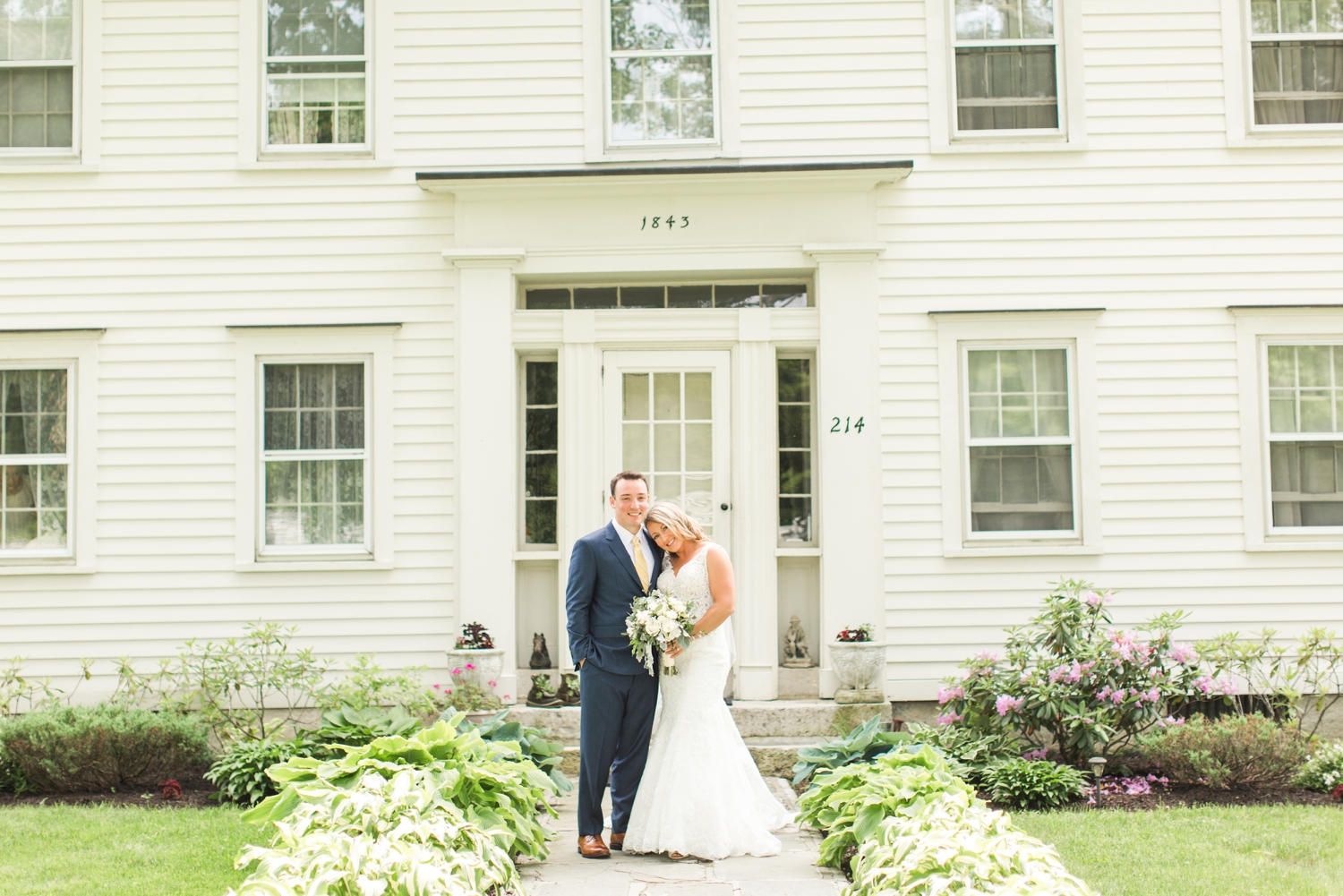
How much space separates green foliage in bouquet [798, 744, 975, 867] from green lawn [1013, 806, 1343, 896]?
0.74m

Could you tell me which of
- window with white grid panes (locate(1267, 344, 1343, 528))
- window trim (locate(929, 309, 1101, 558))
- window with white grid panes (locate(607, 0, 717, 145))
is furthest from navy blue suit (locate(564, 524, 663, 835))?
window with white grid panes (locate(1267, 344, 1343, 528))

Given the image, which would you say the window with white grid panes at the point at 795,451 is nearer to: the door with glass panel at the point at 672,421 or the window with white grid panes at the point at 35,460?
the door with glass panel at the point at 672,421

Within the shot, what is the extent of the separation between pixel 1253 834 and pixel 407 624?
577 centimetres

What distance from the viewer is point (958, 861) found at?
12.2ft

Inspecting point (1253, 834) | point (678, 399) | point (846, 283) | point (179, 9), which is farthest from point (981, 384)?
point (179, 9)

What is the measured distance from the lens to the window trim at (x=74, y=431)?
8.37 meters

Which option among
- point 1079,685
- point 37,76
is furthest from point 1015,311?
point 37,76

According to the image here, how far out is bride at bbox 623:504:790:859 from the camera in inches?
213

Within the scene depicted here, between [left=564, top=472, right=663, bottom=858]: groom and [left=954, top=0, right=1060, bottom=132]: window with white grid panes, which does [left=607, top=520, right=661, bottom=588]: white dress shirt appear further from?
[left=954, top=0, right=1060, bottom=132]: window with white grid panes

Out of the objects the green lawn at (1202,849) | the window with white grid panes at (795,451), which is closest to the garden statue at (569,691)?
the window with white grid panes at (795,451)

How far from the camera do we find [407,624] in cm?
836

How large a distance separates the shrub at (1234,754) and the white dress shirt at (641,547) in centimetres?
371

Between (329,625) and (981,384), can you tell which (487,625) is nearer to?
(329,625)

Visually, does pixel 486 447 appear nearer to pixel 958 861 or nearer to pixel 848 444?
pixel 848 444
